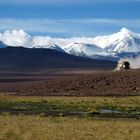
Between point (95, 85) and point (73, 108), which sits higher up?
point (95, 85)

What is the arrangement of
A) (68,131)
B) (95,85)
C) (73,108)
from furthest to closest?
(95,85), (73,108), (68,131)

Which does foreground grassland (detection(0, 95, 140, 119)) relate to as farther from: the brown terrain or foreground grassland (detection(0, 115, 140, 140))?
the brown terrain

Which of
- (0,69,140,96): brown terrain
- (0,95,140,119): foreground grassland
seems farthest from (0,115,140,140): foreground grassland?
(0,69,140,96): brown terrain

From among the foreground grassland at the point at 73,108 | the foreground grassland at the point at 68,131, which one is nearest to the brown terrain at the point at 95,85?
the foreground grassland at the point at 73,108

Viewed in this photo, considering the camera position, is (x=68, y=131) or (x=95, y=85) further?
(x=95, y=85)

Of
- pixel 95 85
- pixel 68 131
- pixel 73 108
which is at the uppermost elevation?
pixel 68 131

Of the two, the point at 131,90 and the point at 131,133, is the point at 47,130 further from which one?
Result: the point at 131,90

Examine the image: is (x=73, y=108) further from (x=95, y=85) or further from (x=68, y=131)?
(x=95, y=85)

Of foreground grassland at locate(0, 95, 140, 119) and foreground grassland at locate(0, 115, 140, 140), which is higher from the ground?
foreground grassland at locate(0, 115, 140, 140)

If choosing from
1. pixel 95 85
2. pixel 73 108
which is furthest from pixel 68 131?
pixel 95 85

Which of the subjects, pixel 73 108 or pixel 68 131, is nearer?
pixel 68 131

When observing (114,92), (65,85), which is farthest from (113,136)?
(65,85)

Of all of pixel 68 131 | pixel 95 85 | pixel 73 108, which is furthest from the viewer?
pixel 95 85

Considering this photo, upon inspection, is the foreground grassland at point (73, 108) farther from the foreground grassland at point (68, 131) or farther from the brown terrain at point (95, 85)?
the brown terrain at point (95, 85)
